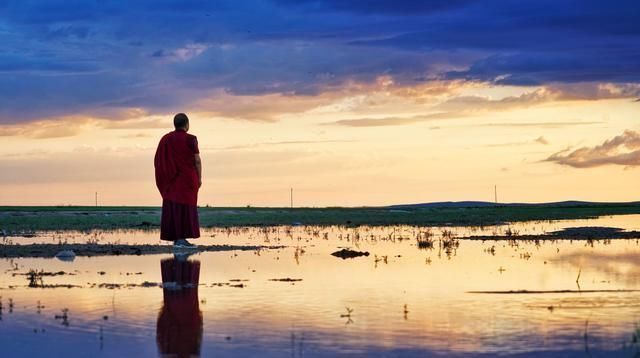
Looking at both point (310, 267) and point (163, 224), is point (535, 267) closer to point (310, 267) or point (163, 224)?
point (310, 267)

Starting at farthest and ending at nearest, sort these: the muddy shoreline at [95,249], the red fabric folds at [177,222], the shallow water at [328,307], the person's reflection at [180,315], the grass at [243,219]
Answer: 1. the grass at [243,219]
2. the red fabric folds at [177,222]
3. the muddy shoreline at [95,249]
4. the shallow water at [328,307]
5. the person's reflection at [180,315]

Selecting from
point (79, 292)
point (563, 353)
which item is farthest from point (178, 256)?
point (563, 353)

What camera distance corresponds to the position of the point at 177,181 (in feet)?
81.7

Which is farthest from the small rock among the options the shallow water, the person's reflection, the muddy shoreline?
the person's reflection

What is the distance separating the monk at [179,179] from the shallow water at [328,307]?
275 centimetres

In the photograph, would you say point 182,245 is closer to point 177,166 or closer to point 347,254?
point 177,166

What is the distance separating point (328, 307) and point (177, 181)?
12.4 metres

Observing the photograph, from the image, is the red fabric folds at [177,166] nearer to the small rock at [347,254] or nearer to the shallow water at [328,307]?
the shallow water at [328,307]

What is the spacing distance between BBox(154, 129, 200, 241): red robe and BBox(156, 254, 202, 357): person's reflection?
216 inches

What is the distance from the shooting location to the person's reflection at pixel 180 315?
9.95 meters

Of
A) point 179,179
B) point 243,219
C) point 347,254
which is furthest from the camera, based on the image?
point 243,219

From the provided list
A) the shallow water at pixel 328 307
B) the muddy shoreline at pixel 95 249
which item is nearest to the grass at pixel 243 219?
the muddy shoreline at pixel 95 249

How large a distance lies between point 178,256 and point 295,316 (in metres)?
10.5

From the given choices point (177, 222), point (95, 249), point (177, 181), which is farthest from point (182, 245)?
point (95, 249)
